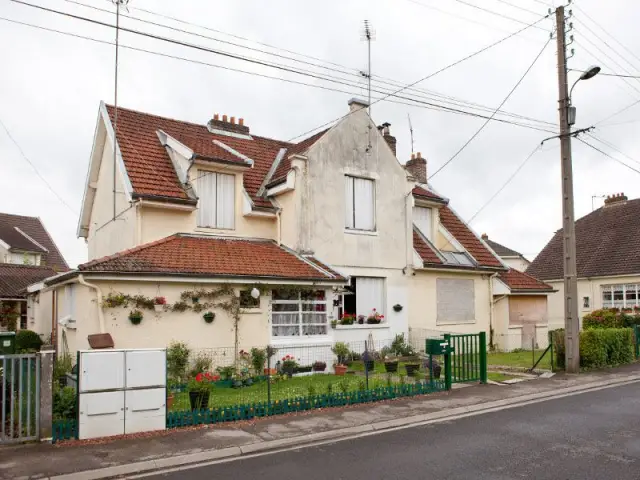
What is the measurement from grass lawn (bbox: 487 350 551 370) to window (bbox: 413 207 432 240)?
546cm

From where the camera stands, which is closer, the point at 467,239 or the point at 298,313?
the point at 298,313

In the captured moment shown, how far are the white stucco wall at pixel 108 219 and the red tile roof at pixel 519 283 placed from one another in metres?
15.2

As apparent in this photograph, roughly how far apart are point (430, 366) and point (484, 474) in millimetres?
6444

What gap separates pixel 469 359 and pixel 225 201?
905 cm

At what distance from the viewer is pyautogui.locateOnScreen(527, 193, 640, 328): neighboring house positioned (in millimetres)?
30422

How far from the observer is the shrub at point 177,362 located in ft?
45.8

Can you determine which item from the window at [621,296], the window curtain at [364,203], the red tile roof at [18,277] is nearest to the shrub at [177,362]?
the window curtain at [364,203]

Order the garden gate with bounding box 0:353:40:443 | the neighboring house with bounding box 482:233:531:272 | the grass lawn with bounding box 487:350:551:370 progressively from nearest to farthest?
the garden gate with bounding box 0:353:40:443, the grass lawn with bounding box 487:350:551:370, the neighboring house with bounding box 482:233:531:272

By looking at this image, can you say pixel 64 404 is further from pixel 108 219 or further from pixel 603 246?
pixel 603 246

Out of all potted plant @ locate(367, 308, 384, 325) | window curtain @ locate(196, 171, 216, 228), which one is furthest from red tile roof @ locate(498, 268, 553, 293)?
window curtain @ locate(196, 171, 216, 228)

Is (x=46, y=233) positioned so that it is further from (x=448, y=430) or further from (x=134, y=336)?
(x=448, y=430)

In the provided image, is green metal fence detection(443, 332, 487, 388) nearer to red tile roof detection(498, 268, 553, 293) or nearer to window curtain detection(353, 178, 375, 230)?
window curtain detection(353, 178, 375, 230)

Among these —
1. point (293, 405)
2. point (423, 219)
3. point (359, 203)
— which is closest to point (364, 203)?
point (359, 203)

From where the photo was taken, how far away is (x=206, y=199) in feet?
59.4
